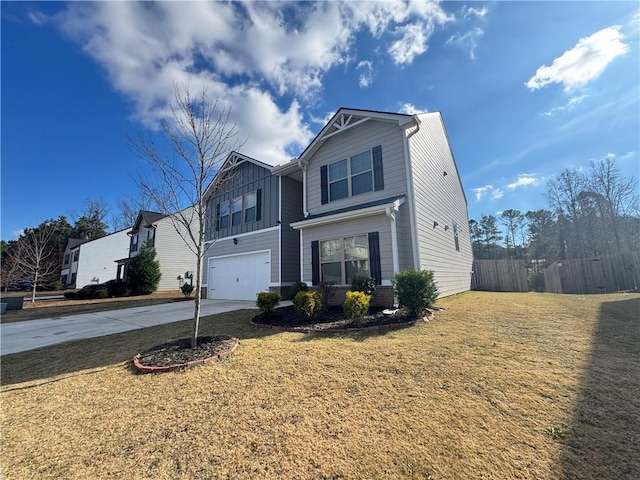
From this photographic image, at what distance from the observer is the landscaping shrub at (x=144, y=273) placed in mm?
21484

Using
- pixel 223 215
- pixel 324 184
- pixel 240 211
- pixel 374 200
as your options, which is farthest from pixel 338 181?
pixel 223 215

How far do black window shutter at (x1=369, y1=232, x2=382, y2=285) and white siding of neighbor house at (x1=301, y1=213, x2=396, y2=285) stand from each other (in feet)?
0.34

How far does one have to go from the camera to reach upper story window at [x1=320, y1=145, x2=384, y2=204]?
10.0 m

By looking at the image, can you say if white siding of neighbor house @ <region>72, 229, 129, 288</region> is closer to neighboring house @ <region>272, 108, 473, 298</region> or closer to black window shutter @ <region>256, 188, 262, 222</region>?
black window shutter @ <region>256, 188, 262, 222</region>

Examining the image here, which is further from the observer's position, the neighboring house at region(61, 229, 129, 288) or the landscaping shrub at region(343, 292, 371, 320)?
the neighboring house at region(61, 229, 129, 288)

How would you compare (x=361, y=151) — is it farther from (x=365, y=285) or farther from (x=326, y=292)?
(x=326, y=292)

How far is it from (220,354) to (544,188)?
33598 millimetres

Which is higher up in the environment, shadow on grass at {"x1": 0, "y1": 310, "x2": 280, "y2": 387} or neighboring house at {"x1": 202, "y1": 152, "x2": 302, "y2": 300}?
neighboring house at {"x1": 202, "y1": 152, "x2": 302, "y2": 300}

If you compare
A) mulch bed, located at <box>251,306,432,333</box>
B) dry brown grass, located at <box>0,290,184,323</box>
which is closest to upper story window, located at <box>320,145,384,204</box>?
mulch bed, located at <box>251,306,432,333</box>

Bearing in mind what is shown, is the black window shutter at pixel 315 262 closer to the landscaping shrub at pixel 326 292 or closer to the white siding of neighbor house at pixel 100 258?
the landscaping shrub at pixel 326 292

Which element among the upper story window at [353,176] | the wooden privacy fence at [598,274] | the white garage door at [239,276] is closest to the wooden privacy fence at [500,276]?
the wooden privacy fence at [598,274]

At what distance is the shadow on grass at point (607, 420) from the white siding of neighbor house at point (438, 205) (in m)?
5.07

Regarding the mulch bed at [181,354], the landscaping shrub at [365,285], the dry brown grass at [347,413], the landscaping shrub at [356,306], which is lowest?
the dry brown grass at [347,413]

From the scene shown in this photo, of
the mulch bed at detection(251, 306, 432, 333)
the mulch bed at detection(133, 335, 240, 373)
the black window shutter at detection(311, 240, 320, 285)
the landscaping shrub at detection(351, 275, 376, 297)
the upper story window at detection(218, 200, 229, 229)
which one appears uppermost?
the upper story window at detection(218, 200, 229, 229)
